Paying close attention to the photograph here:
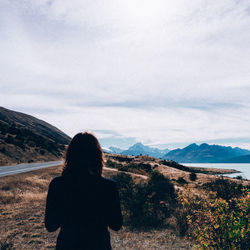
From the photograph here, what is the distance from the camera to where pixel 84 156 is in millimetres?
2510

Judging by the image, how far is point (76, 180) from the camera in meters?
2.42

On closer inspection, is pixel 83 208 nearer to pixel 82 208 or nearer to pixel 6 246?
pixel 82 208

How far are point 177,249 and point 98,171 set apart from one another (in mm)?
5687

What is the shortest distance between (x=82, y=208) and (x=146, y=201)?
324 inches

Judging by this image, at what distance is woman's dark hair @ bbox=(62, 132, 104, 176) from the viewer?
2.48 metres

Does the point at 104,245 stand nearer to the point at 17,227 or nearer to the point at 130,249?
the point at 130,249

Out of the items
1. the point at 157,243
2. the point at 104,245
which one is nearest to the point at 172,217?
the point at 157,243

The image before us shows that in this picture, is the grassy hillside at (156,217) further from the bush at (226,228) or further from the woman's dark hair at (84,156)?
the woman's dark hair at (84,156)

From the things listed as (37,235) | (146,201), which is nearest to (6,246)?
(37,235)

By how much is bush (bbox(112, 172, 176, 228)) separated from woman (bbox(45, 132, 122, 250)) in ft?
23.7

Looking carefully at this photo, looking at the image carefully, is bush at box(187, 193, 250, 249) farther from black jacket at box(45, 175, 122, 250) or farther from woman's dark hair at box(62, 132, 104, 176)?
woman's dark hair at box(62, 132, 104, 176)

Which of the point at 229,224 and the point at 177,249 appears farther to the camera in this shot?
the point at 177,249

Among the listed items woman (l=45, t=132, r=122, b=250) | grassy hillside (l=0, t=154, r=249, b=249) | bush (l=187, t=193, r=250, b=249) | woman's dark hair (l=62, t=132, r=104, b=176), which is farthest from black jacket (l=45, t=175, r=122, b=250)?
grassy hillside (l=0, t=154, r=249, b=249)

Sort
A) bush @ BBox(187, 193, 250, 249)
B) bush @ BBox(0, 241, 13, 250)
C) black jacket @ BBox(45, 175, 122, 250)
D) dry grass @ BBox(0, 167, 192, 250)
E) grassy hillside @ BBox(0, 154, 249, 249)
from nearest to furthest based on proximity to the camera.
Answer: black jacket @ BBox(45, 175, 122, 250) < bush @ BBox(187, 193, 250, 249) < grassy hillside @ BBox(0, 154, 249, 249) < bush @ BBox(0, 241, 13, 250) < dry grass @ BBox(0, 167, 192, 250)
